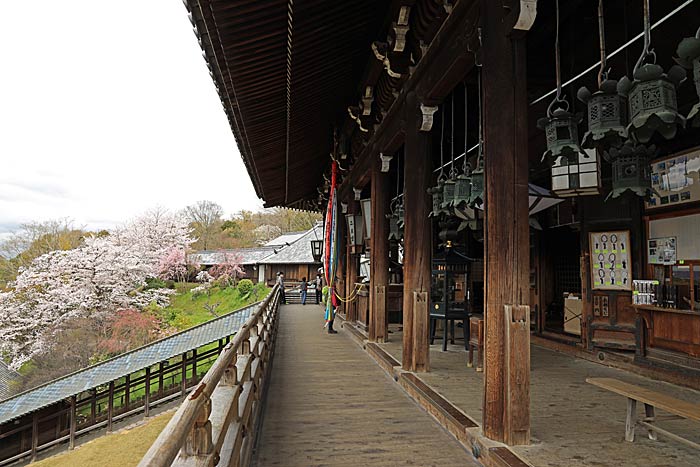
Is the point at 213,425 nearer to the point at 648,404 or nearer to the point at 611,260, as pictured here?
the point at 648,404

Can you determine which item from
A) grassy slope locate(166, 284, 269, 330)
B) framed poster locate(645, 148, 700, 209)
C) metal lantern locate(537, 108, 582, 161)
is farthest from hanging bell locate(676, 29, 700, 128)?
grassy slope locate(166, 284, 269, 330)

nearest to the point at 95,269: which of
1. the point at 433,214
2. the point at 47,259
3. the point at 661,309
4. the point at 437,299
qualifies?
the point at 47,259

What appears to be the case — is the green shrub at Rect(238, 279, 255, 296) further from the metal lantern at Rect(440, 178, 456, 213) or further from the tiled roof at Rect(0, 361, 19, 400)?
the metal lantern at Rect(440, 178, 456, 213)

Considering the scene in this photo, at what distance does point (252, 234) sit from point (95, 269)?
29.4 m

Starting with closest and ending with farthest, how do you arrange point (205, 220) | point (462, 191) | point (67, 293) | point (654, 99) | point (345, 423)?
point (654, 99)
point (345, 423)
point (462, 191)
point (67, 293)
point (205, 220)

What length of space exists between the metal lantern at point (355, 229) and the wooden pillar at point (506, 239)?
7.07 metres

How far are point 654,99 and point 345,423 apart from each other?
319 cm

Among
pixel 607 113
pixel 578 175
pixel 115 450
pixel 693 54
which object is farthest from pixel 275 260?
pixel 693 54

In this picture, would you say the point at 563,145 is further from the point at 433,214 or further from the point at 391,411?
the point at 391,411

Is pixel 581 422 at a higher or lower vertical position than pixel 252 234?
lower

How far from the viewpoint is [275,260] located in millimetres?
34906

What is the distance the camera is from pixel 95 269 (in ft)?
75.0

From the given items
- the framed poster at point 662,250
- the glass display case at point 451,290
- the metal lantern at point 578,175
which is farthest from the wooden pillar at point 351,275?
the metal lantern at point 578,175

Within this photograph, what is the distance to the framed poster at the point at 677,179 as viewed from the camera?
197 inches
